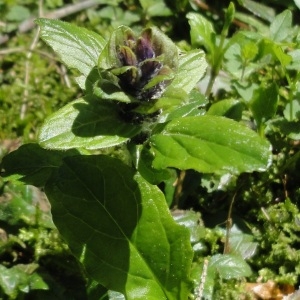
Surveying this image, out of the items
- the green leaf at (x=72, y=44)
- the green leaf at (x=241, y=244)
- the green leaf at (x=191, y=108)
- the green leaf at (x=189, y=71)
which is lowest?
the green leaf at (x=241, y=244)

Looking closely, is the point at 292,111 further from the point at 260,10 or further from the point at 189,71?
the point at 260,10

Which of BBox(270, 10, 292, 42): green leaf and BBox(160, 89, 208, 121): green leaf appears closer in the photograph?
BBox(160, 89, 208, 121): green leaf

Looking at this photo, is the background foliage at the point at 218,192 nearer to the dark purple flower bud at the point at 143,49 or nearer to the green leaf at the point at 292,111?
the green leaf at the point at 292,111

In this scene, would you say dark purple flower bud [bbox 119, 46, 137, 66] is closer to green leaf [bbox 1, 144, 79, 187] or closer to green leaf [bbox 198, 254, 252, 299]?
green leaf [bbox 1, 144, 79, 187]

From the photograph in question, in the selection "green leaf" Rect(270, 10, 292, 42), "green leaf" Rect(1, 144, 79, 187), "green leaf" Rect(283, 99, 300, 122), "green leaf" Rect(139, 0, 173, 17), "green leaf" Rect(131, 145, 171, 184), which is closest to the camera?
"green leaf" Rect(131, 145, 171, 184)

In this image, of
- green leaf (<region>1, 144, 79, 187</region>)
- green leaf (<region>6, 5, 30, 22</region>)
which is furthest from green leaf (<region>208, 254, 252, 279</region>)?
green leaf (<region>6, 5, 30, 22</region>)

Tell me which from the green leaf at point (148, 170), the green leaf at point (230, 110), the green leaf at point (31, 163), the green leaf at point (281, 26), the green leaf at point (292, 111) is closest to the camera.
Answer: the green leaf at point (148, 170)

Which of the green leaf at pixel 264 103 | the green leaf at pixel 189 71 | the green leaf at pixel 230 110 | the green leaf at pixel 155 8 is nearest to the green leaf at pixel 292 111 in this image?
the green leaf at pixel 264 103
